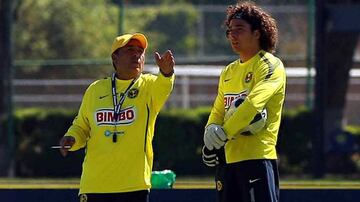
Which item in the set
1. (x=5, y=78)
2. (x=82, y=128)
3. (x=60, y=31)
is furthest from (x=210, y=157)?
(x=60, y=31)

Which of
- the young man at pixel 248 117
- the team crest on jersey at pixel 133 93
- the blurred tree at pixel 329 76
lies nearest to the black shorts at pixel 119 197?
the young man at pixel 248 117

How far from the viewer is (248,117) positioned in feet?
20.7

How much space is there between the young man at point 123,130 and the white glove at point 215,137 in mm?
520

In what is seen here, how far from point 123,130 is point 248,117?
89 centimetres

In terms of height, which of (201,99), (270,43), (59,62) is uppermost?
(270,43)

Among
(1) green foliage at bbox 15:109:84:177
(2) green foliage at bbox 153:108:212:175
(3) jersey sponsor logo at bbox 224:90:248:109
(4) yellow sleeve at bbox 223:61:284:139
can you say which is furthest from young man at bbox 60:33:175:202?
(1) green foliage at bbox 15:109:84:177

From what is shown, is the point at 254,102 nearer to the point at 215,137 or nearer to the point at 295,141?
the point at 215,137

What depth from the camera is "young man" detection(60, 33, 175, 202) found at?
677 cm

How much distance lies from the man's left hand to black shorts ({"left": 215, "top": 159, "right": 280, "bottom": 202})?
68 centimetres

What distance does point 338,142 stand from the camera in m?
14.5

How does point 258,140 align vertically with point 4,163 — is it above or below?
above

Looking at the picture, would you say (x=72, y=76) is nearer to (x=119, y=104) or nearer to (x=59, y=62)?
(x=59, y=62)

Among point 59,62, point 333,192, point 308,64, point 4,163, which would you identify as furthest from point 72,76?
point 333,192

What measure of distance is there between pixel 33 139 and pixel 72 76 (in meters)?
1.39
